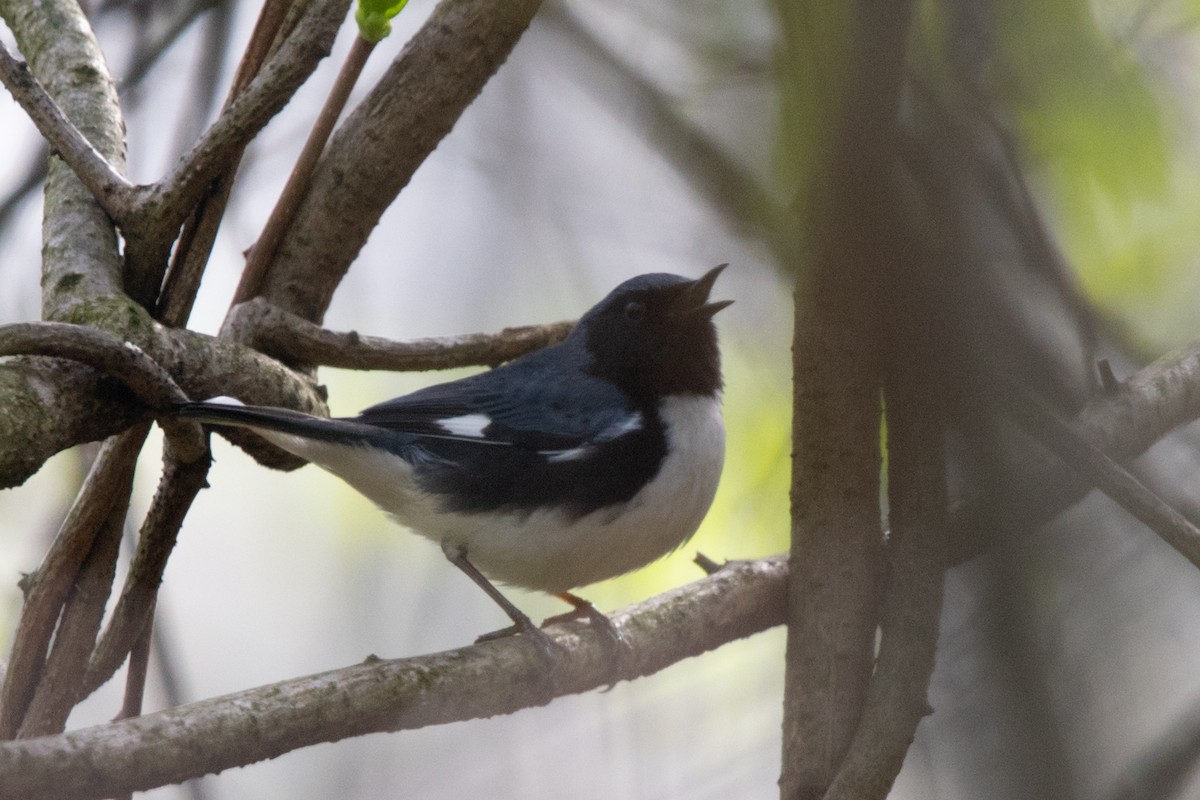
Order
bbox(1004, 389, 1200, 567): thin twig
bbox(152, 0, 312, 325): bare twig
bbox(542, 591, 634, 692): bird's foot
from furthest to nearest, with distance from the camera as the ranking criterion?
bbox(542, 591, 634, 692): bird's foot < bbox(152, 0, 312, 325): bare twig < bbox(1004, 389, 1200, 567): thin twig

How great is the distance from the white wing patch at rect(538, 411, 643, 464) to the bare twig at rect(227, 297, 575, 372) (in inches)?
17.6

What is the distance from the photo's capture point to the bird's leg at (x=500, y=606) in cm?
305

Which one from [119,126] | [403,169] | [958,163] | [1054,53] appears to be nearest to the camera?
[958,163]

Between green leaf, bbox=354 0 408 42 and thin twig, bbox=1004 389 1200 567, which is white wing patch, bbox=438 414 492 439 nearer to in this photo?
green leaf, bbox=354 0 408 42

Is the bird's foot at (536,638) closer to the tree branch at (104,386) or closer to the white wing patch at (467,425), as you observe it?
the white wing patch at (467,425)

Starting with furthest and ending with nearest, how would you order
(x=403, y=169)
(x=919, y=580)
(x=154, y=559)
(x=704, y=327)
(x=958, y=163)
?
(x=704, y=327) → (x=403, y=169) → (x=154, y=559) → (x=919, y=580) → (x=958, y=163)

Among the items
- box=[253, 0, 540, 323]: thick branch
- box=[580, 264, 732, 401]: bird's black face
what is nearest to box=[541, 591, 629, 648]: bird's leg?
box=[580, 264, 732, 401]: bird's black face

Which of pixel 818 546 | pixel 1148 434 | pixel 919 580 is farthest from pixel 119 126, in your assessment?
pixel 1148 434

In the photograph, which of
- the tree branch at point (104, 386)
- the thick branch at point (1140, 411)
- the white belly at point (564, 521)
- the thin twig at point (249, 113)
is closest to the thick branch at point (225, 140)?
the thin twig at point (249, 113)

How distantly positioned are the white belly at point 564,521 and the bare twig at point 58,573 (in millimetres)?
525

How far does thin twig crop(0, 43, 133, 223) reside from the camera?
2804 millimetres

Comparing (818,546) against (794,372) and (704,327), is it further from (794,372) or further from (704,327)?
(704,327)

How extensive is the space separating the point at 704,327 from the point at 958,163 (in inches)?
126

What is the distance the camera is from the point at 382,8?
276 centimetres
